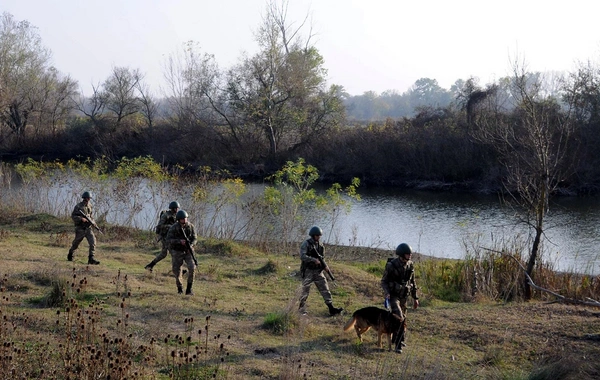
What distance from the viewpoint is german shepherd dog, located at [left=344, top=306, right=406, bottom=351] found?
9422 mm

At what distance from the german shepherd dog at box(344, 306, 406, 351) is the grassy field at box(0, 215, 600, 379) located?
29 cm

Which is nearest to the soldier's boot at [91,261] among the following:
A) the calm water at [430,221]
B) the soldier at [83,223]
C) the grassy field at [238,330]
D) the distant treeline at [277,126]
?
the soldier at [83,223]

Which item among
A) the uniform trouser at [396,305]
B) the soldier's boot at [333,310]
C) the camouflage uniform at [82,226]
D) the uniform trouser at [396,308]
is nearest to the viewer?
the uniform trouser at [396,308]

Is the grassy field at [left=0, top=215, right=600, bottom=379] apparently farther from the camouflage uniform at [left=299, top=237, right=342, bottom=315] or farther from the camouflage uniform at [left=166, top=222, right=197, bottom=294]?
the camouflage uniform at [left=299, top=237, right=342, bottom=315]

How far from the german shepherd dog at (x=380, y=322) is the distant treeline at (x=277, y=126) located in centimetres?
3100

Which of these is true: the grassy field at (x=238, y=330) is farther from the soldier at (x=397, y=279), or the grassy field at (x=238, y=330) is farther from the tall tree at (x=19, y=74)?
the tall tree at (x=19, y=74)

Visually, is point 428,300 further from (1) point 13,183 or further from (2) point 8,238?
(1) point 13,183

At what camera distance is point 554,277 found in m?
14.9

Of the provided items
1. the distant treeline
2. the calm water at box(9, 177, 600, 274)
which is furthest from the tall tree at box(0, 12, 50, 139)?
the calm water at box(9, 177, 600, 274)

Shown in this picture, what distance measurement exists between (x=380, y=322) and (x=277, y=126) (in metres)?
45.5

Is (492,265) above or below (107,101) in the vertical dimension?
below

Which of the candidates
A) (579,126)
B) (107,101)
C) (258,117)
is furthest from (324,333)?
(107,101)

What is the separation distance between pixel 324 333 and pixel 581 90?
40.1 meters

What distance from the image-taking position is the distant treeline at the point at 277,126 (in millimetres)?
43219
